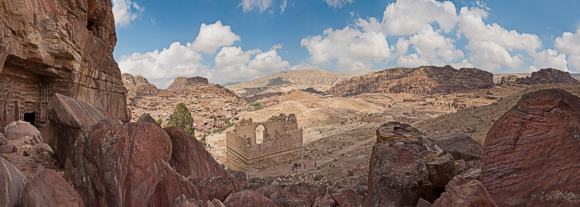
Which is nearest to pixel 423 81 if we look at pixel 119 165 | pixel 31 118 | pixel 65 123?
pixel 31 118

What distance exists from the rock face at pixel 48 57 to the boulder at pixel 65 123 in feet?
8.80

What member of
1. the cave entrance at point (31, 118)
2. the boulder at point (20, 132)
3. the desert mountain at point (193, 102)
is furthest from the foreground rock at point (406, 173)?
the desert mountain at point (193, 102)

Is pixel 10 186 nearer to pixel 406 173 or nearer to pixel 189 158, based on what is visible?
pixel 189 158

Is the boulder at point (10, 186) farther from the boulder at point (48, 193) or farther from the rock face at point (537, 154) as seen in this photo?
the rock face at point (537, 154)

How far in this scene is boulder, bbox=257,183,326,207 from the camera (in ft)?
24.2

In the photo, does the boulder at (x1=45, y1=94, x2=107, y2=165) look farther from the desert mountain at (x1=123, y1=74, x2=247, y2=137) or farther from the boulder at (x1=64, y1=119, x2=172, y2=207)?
the desert mountain at (x1=123, y1=74, x2=247, y2=137)

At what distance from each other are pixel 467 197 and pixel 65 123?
7.45 meters

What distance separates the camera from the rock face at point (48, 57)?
461 inches

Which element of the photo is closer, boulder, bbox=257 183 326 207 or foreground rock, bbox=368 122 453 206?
foreground rock, bbox=368 122 453 206

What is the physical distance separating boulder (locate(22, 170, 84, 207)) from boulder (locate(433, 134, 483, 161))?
297 inches

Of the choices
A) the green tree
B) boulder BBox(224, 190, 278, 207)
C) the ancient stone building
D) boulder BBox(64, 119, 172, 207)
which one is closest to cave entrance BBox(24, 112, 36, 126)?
boulder BBox(64, 119, 172, 207)

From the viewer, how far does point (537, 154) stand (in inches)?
184

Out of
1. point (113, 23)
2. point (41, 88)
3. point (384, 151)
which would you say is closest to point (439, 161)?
point (384, 151)

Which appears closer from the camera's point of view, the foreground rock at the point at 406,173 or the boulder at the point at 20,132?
the foreground rock at the point at 406,173
